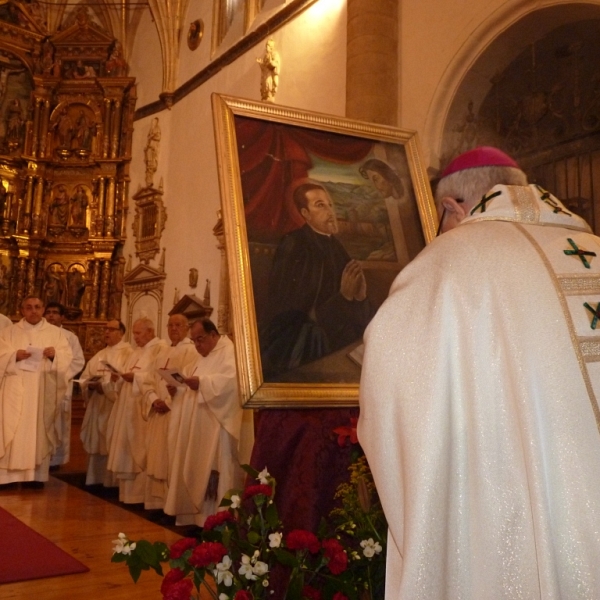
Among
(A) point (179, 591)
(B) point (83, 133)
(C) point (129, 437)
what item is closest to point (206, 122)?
(B) point (83, 133)

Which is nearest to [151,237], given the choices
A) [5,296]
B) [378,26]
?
[5,296]

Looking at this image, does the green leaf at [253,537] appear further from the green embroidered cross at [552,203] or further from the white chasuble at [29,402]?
the white chasuble at [29,402]

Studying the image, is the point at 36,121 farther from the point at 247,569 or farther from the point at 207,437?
the point at 247,569

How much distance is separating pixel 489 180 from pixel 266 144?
140cm

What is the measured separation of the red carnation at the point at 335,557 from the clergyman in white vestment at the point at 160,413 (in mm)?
4050

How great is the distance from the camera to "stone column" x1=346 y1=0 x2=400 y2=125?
6.45m

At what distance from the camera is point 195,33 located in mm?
13633

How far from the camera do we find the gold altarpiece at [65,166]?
607 inches

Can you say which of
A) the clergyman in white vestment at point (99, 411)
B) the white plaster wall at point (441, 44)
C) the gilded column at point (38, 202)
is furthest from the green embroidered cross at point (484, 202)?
the gilded column at point (38, 202)

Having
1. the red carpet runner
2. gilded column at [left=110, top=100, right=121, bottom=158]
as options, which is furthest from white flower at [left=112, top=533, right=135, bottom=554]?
gilded column at [left=110, top=100, right=121, bottom=158]

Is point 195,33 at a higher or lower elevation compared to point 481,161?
higher

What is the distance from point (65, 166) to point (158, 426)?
448 inches

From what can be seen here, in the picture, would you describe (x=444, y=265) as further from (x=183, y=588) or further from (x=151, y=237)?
(x=151, y=237)

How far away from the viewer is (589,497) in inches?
55.6
